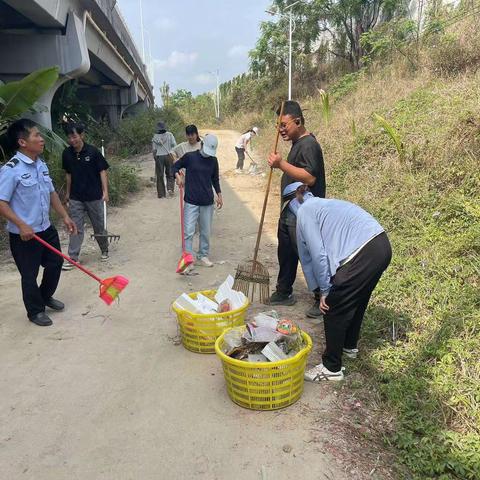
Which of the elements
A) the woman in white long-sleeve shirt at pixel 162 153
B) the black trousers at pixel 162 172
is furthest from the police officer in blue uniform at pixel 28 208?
the black trousers at pixel 162 172

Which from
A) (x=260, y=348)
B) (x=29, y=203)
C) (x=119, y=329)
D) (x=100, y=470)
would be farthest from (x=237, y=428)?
(x=29, y=203)

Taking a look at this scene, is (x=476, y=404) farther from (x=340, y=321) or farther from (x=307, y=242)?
(x=307, y=242)

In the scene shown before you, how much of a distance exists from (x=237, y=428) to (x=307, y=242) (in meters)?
1.31

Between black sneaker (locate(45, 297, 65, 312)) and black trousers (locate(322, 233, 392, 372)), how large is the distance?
2.89m

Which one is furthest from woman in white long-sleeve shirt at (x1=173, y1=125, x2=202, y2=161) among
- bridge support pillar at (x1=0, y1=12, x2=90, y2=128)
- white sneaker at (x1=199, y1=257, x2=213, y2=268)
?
bridge support pillar at (x1=0, y1=12, x2=90, y2=128)

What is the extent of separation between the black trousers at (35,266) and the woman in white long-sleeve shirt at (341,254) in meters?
2.59

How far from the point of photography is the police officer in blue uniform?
3842 mm

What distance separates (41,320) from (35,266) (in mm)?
540

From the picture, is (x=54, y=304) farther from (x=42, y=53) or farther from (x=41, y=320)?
(x=42, y=53)

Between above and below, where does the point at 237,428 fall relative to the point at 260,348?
below

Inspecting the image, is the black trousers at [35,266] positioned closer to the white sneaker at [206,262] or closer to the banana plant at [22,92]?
the white sneaker at [206,262]

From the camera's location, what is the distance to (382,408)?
9.91 ft

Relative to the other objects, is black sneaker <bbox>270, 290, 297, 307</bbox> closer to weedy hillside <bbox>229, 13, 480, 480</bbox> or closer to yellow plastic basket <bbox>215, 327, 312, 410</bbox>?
weedy hillside <bbox>229, 13, 480, 480</bbox>

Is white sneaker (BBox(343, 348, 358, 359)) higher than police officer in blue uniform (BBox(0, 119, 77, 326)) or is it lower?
lower
